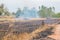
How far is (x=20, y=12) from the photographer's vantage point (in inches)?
117

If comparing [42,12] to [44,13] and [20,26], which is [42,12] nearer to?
[44,13]

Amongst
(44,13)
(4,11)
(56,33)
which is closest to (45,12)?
(44,13)

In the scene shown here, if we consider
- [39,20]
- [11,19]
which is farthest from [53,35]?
[11,19]

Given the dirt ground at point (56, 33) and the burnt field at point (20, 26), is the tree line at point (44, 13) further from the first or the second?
the dirt ground at point (56, 33)

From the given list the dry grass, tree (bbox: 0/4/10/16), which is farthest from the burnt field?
tree (bbox: 0/4/10/16)

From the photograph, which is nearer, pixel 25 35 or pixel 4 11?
pixel 25 35

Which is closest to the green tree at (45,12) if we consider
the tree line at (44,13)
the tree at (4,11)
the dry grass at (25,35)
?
the tree line at (44,13)

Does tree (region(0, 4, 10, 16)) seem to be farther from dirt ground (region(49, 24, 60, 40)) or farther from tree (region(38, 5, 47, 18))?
Result: dirt ground (region(49, 24, 60, 40))

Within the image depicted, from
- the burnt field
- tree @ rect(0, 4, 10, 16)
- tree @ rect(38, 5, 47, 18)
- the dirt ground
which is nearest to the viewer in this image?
the dirt ground

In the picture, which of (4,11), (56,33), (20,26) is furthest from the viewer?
(4,11)

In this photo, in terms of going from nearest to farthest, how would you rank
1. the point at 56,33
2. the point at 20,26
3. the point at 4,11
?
the point at 56,33, the point at 20,26, the point at 4,11

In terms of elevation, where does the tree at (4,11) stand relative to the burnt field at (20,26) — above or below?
above

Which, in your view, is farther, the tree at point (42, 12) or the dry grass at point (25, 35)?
the tree at point (42, 12)

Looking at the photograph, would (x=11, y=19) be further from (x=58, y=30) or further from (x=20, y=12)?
(x=58, y=30)
